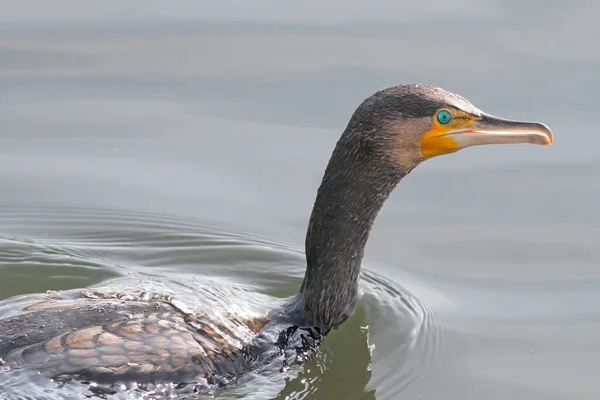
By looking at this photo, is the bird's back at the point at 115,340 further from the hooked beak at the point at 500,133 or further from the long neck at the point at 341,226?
the hooked beak at the point at 500,133

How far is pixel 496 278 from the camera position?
821 cm

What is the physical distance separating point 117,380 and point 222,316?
3.00 feet

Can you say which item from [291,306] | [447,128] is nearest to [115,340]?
[291,306]

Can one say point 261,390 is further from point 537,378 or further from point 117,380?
point 537,378

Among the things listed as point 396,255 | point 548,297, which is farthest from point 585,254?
point 396,255

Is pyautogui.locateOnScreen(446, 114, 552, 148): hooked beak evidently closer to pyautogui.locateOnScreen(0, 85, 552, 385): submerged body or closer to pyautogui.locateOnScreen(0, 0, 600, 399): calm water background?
pyautogui.locateOnScreen(0, 85, 552, 385): submerged body

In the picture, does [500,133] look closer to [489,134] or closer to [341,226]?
[489,134]

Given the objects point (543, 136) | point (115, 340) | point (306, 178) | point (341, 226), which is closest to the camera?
point (115, 340)

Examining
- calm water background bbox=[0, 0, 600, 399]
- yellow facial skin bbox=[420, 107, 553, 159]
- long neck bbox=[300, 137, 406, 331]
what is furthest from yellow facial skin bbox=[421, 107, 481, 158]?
calm water background bbox=[0, 0, 600, 399]

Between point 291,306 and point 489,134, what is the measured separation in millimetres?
1595

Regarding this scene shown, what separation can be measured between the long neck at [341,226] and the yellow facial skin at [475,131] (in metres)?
0.31

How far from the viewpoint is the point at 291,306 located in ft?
24.3

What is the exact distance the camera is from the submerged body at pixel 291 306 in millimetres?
6254

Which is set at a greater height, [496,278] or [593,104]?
[593,104]
